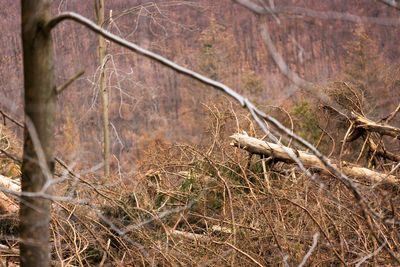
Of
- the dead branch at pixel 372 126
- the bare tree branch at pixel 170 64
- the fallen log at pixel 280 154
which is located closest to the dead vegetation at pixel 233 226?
the fallen log at pixel 280 154

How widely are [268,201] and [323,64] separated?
12662mm

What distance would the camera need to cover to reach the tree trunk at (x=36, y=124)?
1305 mm

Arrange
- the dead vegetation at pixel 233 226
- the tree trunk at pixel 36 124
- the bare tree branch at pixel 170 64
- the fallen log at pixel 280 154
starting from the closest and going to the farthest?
the bare tree branch at pixel 170 64 < the tree trunk at pixel 36 124 < the dead vegetation at pixel 233 226 < the fallen log at pixel 280 154

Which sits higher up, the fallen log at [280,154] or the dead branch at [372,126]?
the dead branch at [372,126]

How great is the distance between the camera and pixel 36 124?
1.33 m

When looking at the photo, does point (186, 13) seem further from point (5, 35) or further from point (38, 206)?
point (38, 206)

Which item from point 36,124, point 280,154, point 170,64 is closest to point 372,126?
point 280,154

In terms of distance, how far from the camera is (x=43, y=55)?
1.32 metres

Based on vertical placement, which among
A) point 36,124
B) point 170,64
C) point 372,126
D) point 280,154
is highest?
point 170,64

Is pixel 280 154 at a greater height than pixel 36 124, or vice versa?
pixel 36 124

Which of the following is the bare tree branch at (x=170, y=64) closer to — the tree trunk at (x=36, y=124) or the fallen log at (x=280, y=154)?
the tree trunk at (x=36, y=124)

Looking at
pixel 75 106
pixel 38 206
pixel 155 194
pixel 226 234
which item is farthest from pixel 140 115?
pixel 38 206

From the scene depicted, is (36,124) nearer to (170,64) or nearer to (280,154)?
(170,64)

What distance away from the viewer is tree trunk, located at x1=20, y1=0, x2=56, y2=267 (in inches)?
51.4
